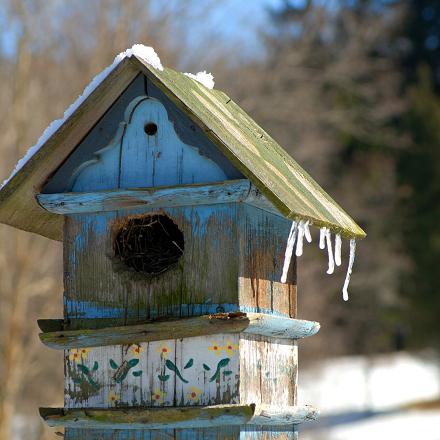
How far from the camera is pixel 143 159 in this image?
4031 mm

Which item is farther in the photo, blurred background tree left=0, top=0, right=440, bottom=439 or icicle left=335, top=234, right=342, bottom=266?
blurred background tree left=0, top=0, right=440, bottom=439

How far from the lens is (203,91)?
4316 mm

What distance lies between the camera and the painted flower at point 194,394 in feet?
12.5

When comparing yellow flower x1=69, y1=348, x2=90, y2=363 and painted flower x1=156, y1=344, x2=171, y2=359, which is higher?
yellow flower x1=69, y1=348, x2=90, y2=363

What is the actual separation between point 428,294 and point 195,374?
2477 centimetres

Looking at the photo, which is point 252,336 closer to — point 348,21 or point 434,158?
point 348,21

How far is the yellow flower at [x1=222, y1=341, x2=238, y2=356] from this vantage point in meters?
3.77

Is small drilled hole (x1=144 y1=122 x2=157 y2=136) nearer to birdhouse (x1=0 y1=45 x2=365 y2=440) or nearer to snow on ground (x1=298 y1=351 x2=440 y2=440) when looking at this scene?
birdhouse (x1=0 y1=45 x2=365 y2=440)

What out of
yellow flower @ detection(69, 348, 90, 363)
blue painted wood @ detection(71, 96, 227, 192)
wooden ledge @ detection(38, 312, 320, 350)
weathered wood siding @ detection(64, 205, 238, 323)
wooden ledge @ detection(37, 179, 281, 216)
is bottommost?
yellow flower @ detection(69, 348, 90, 363)

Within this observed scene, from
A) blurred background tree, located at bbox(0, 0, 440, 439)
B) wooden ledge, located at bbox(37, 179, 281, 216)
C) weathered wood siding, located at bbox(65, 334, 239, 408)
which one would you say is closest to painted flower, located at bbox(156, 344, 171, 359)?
weathered wood siding, located at bbox(65, 334, 239, 408)

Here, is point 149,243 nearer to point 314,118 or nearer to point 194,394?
point 194,394

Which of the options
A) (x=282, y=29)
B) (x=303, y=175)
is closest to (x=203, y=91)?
(x=303, y=175)

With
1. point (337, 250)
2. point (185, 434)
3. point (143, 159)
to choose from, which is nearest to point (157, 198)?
point (143, 159)

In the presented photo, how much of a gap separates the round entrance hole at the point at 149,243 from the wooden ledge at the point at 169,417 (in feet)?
1.70
